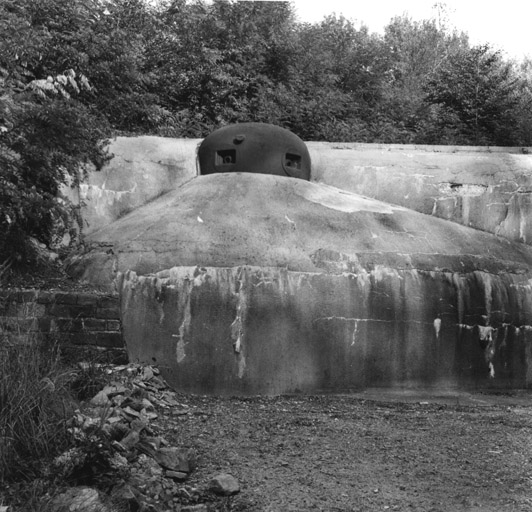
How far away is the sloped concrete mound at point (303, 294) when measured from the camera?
19.1 ft

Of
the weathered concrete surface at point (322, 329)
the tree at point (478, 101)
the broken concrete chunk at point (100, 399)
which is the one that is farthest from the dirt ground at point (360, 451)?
the tree at point (478, 101)

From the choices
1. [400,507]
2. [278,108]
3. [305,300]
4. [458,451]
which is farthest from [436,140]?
[400,507]

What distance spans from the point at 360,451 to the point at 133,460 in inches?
58.1

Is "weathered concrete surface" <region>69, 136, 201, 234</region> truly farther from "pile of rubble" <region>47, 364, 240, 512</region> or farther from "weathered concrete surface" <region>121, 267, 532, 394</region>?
"pile of rubble" <region>47, 364, 240, 512</region>

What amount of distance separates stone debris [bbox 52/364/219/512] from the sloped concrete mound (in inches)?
44.0

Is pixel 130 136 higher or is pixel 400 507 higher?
pixel 130 136

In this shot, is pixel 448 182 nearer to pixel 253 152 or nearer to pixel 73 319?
pixel 253 152

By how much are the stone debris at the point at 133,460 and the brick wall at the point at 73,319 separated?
814 millimetres

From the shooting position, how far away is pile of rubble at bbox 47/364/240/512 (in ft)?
10.7

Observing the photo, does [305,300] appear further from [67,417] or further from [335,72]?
[335,72]

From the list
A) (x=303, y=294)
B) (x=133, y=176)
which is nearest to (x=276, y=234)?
(x=303, y=294)

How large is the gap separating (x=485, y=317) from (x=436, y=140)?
7934 millimetres

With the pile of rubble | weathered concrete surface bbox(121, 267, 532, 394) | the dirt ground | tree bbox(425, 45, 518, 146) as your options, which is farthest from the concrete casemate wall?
tree bbox(425, 45, 518, 146)

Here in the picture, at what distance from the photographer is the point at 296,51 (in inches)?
610
